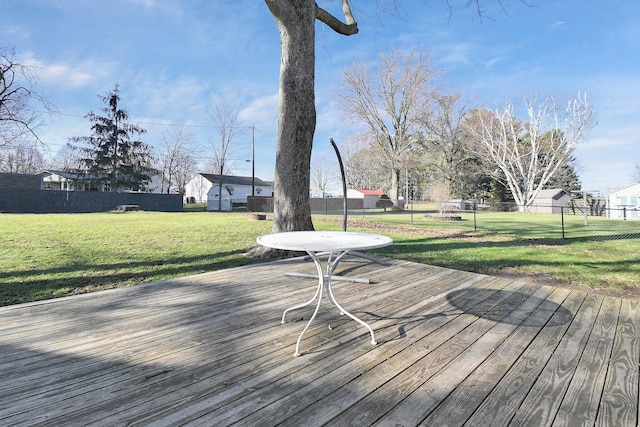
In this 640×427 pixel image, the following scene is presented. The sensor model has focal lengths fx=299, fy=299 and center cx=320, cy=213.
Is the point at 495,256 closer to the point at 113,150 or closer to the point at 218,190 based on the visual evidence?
the point at 218,190

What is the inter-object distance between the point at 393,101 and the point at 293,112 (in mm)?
21933

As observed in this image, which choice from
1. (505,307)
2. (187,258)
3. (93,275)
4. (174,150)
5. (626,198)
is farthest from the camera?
(174,150)

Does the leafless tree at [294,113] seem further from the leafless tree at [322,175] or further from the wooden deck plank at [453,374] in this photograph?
the leafless tree at [322,175]

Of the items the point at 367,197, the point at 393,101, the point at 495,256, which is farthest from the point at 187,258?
the point at 367,197

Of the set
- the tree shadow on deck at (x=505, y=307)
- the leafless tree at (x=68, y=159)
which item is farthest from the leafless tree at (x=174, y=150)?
the tree shadow on deck at (x=505, y=307)

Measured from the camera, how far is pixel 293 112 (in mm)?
4789

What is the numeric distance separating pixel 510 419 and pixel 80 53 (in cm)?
2024

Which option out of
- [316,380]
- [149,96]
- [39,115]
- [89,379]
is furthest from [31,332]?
[149,96]

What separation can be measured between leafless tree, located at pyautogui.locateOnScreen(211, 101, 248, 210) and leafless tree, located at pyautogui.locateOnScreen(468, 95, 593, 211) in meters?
20.7

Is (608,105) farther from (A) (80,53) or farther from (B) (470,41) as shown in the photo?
(A) (80,53)

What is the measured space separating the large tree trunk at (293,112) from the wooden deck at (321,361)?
2271 mm

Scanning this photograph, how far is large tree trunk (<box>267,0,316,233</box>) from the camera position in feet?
15.7

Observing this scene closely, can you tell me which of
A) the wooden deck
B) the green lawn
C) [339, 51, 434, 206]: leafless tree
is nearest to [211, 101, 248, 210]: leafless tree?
[339, 51, 434, 206]: leafless tree

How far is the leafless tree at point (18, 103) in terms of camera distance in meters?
10.6
